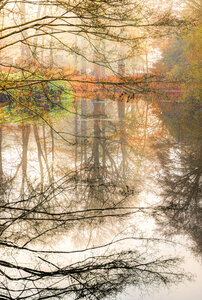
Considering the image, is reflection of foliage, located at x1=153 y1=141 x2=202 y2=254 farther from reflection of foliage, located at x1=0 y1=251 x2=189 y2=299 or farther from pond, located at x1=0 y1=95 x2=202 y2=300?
reflection of foliage, located at x1=0 y1=251 x2=189 y2=299

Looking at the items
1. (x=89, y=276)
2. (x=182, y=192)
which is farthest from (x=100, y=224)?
(x=182, y=192)

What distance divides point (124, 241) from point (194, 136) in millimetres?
8274

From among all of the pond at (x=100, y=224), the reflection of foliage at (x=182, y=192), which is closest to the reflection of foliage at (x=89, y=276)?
the pond at (x=100, y=224)

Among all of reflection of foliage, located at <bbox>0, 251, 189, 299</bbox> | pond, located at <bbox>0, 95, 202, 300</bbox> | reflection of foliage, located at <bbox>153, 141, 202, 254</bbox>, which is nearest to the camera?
reflection of foliage, located at <bbox>0, 251, 189, 299</bbox>

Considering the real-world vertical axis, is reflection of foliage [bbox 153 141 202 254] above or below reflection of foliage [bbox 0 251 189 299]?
above

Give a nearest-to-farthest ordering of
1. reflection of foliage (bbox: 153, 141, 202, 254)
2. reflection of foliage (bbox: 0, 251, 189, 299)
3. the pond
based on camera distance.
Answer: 1. reflection of foliage (bbox: 0, 251, 189, 299)
2. the pond
3. reflection of foliage (bbox: 153, 141, 202, 254)

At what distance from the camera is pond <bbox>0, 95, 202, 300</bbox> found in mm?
3355

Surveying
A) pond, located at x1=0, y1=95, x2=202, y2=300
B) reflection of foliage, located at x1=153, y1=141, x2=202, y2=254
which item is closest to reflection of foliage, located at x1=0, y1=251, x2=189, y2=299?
pond, located at x1=0, y1=95, x2=202, y2=300

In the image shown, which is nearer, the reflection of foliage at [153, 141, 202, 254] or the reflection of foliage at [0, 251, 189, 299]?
the reflection of foliage at [0, 251, 189, 299]

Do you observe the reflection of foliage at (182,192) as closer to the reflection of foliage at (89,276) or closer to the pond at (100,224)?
the pond at (100,224)

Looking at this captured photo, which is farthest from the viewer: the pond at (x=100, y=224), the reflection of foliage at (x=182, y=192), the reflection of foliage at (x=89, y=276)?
the reflection of foliage at (x=182, y=192)

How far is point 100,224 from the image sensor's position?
4.54 metres

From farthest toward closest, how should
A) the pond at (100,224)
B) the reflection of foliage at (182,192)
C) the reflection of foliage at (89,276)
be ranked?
1. the reflection of foliage at (182,192)
2. the pond at (100,224)
3. the reflection of foliage at (89,276)

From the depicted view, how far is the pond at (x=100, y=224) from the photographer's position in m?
3.36
